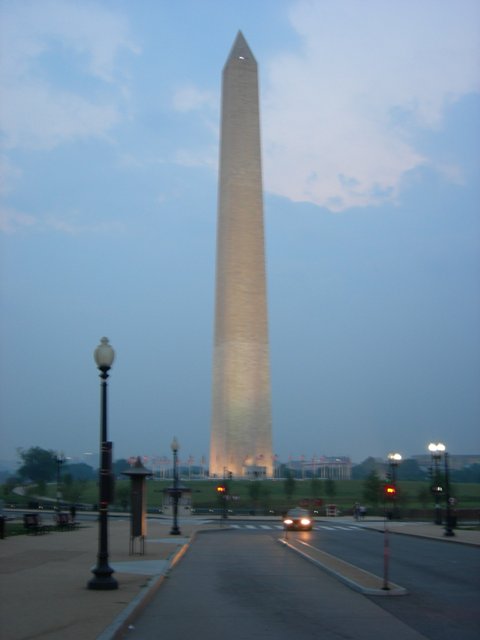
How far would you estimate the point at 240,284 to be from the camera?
73000mm

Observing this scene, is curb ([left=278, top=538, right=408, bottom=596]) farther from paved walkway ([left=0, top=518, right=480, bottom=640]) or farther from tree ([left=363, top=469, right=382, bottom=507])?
tree ([left=363, top=469, right=382, bottom=507])

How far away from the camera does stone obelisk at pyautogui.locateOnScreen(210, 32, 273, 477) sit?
238 feet

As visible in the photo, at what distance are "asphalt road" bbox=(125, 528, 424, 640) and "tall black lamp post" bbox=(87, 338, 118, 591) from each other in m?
0.97

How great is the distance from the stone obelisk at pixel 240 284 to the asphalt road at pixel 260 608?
176 feet

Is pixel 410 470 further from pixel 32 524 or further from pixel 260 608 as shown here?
pixel 260 608

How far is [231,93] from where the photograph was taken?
72.5 metres

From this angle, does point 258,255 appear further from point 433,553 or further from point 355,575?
point 355,575

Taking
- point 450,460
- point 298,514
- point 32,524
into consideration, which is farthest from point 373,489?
point 32,524

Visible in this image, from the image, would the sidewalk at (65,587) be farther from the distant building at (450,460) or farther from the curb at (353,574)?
the distant building at (450,460)

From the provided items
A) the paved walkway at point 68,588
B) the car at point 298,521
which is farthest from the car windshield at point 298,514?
the paved walkway at point 68,588

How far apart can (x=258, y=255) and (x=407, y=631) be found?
63.4 m

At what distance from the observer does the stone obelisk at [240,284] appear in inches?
2854

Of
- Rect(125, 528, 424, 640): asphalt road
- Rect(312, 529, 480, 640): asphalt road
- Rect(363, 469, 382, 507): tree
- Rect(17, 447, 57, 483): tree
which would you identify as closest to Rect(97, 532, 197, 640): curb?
Rect(125, 528, 424, 640): asphalt road

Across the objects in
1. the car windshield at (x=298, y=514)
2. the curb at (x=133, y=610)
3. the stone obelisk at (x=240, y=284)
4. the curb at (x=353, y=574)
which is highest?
the stone obelisk at (x=240, y=284)
